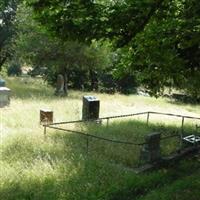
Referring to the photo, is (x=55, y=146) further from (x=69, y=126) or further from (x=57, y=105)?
(x=57, y=105)

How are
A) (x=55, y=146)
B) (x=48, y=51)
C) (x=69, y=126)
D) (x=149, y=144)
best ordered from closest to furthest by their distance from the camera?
(x=149, y=144) < (x=55, y=146) < (x=69, y=126) < (x=48, y=51)

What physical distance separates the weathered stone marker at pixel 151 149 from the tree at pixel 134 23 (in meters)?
2.64

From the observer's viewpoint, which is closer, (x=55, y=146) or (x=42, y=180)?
(x=42, y=180)

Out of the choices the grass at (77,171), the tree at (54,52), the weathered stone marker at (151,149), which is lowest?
the grass at (77,171)

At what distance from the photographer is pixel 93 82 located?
48.9 m

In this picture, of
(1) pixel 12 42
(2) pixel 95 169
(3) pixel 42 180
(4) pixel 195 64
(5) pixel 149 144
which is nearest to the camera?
(3) pixel 42 180

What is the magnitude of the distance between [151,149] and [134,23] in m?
4.04

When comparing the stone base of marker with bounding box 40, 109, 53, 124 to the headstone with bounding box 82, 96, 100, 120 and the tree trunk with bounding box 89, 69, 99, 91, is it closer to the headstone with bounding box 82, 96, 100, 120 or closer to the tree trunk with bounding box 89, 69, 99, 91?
the headstone with bounding box 82, 96, 100, 120

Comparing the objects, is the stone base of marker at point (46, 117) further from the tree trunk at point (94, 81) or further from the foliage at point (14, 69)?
the foliage at point (14, 69)

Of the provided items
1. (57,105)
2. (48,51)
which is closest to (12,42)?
(48,51)

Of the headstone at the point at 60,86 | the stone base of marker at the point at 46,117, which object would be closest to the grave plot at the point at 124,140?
the stone base of marker at the point at 46,117

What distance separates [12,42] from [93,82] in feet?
31.0

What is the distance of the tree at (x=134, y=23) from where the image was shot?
1182cm

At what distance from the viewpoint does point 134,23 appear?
12266 mm
